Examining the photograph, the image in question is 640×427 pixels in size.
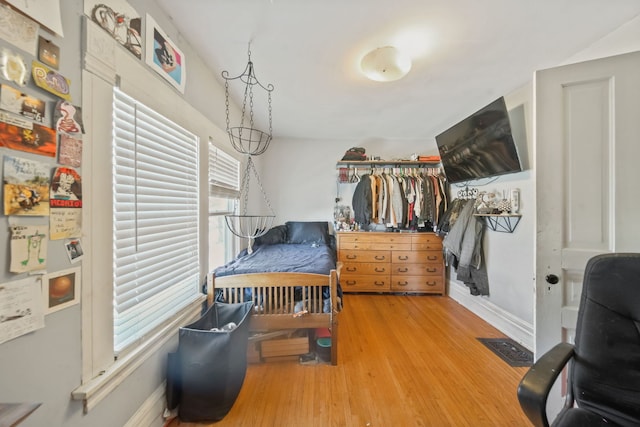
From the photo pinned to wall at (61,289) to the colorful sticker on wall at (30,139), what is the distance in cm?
40

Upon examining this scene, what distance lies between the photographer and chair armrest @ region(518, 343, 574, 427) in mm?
714

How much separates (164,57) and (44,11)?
1.95 ft

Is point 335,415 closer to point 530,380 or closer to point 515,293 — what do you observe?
point 530,380

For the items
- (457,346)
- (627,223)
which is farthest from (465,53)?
(457,346)

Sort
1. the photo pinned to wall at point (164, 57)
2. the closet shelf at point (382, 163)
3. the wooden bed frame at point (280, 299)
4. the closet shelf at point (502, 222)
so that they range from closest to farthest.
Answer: the photo pinned to wall at point (164, 57), the wooden bed frame at point (280, 299), the closet shelf at point (502, 222), the closet shelf at point (382, 163)

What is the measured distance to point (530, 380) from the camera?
0.76m

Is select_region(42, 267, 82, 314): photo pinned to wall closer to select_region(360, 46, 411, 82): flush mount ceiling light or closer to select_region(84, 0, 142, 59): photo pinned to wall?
select_region(84, 0, 142, 59): photo pinned to wall

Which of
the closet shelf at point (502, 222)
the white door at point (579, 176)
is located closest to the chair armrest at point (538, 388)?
the white door at point (579, 176)

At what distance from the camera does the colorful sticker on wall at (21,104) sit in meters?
0.64

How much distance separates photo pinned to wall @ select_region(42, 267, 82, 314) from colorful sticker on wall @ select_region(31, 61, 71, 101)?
1.99ft

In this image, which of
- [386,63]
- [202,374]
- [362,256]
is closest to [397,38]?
[386,63]

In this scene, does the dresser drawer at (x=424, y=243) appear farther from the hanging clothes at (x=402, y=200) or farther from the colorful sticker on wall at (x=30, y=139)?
the colorful sticker on wall at (x=30, y=139)

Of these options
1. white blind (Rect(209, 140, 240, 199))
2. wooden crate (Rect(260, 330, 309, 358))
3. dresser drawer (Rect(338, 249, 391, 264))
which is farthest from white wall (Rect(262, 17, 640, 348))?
wooden crate (Rect(260, 330, 309, 358))

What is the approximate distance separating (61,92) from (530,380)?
1858mm
